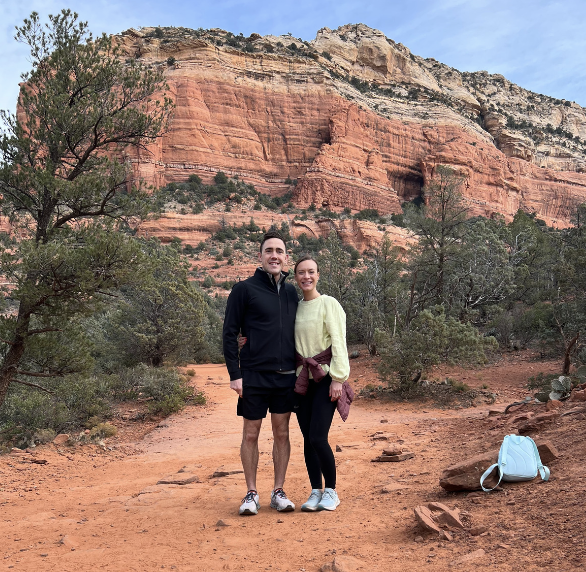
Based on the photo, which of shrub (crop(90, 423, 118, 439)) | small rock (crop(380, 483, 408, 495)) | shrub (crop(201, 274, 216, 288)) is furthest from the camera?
shrub (crop(201, 274, 216, 288))

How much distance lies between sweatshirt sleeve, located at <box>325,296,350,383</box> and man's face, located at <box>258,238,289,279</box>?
460mm

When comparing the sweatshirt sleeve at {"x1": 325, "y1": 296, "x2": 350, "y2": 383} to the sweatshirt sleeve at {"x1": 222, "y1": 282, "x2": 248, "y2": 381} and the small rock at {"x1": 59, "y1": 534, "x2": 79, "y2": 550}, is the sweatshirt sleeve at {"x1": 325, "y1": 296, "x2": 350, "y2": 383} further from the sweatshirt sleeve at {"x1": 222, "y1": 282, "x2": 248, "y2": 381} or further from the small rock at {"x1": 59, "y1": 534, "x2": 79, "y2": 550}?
the small rock at {"x1": 59, "y1": 534, "x2": 79, "y2": 550}

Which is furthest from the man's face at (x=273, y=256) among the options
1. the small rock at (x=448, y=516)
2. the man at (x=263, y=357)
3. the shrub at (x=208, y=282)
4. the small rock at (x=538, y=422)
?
the shrub at (x=208, y=282)

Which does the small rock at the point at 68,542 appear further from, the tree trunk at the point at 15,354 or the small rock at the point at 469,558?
the tree trunk at the point at 15,354

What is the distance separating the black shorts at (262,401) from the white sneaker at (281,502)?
60cm

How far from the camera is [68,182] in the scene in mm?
5836

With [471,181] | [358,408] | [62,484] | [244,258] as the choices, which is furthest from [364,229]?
[62,484]

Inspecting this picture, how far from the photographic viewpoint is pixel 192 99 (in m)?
50.1

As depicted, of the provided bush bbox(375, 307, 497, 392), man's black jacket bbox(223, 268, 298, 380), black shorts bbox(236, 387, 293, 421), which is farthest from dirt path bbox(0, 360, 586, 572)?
bush bbox(375, 307, 497, 392)

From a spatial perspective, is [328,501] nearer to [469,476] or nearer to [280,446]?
[280,446]

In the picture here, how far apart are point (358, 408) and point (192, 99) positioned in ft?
154

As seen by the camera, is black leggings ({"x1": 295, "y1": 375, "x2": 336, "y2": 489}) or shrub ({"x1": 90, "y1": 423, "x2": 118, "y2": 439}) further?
shrub ({"x1": 90, "y1": 423, "x2": 118, "y2": 439})

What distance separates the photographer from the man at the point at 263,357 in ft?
11.5

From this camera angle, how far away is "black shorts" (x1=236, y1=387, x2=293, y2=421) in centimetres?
353
